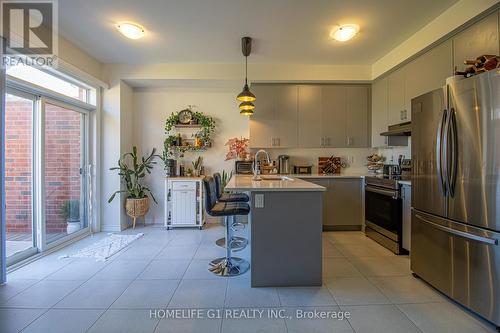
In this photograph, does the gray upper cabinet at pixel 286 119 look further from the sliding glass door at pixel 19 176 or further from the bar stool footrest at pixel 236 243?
the sliding glass door at pixel 19 176

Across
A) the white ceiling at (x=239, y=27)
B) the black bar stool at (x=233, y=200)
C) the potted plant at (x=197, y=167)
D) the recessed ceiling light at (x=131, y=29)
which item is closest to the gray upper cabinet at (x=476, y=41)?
the white ceiling at (x=239, y=27)

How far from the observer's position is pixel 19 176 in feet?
9.74

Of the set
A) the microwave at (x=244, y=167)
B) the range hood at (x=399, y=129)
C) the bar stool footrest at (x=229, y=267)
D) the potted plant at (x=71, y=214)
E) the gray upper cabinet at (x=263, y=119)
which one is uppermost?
the gray upper cabinet at (x=263, y=119)

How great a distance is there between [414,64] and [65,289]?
466 centimetres

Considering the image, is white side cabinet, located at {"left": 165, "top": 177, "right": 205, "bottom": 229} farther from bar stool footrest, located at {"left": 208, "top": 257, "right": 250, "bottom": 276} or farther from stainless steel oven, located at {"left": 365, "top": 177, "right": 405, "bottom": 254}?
stainless steel oven, located at {"left": 365, "top": 177, "right": 405, "bottom": 254}

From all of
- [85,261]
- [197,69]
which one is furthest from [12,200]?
[197,69]

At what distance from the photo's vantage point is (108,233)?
405 cm

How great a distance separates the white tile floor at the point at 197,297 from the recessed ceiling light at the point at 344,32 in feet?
8.84

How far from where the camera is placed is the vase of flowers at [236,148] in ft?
15.4

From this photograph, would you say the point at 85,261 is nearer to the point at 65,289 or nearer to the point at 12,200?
the point at 65,289

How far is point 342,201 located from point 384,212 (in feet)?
2.57

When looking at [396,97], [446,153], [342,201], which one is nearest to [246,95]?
[446,153]

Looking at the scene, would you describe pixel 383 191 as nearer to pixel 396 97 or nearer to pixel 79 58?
pixel 396 97

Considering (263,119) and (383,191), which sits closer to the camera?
(383,191)
